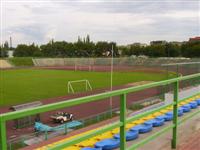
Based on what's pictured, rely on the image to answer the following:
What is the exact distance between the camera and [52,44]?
113 m

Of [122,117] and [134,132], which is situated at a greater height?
[122,117]

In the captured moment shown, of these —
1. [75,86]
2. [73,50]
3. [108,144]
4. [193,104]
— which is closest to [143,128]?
[108,144]

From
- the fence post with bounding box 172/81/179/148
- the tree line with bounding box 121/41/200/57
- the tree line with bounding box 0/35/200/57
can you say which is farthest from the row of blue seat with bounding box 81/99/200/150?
the tree line with bounding box 0/35/200/57

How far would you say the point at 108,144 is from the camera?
505 cm

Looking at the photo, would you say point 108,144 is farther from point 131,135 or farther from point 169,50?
point 169,50

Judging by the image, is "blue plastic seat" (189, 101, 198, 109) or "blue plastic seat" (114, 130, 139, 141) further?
"blue plastic seat" (189, 101, 198, 109)

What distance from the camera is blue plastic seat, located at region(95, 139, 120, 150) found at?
16.4 ft

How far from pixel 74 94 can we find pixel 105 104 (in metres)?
7.44

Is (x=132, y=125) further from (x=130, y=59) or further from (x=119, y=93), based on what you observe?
(x=130, y=59)

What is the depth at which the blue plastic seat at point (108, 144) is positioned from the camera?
499 cm

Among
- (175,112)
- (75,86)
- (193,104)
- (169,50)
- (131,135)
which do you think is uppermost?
(169,50)

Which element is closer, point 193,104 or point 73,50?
point 193,104

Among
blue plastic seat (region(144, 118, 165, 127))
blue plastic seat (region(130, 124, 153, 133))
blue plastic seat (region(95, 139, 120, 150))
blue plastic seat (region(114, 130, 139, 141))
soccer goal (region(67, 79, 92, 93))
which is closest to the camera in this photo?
blue plastic seat (region(95, 139, 120, 150))

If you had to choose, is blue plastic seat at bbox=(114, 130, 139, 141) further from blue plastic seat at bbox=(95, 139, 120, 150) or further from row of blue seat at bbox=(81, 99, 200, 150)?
blue plastic seat at bbox=(95, 139, 120, 150)
